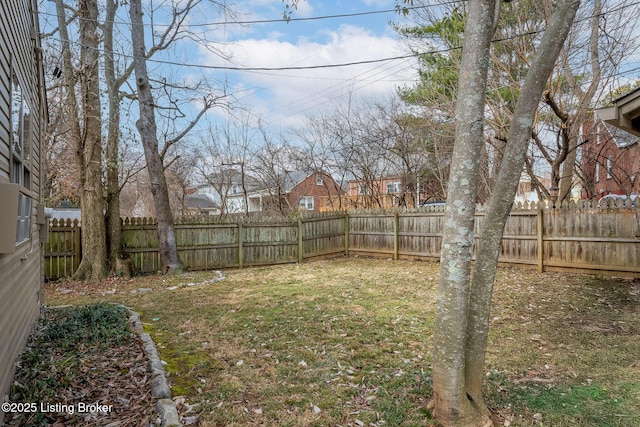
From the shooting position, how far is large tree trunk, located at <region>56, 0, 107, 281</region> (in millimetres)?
8422

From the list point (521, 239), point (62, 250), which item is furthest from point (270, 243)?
point (521, 239)

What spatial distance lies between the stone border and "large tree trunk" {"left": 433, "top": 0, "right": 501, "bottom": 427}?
1848 millimetres

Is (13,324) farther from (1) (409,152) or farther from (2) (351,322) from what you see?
(1) (409,152)

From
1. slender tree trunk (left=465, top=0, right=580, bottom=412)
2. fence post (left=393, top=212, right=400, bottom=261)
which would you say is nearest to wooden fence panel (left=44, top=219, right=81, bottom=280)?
fence post (left=393, top=212, right=400, bottom=261)

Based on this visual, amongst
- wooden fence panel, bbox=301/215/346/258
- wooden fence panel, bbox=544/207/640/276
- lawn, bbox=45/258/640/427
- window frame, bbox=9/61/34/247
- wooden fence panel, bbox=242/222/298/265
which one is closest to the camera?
lawn, bbox=45/258/640/427

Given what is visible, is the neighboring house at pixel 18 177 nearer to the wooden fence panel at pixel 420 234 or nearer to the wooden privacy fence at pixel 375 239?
the wooden privacy fence at pixel 375 239

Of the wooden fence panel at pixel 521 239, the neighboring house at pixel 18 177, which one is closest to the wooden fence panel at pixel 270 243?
the neighboring house at pixel 18 177

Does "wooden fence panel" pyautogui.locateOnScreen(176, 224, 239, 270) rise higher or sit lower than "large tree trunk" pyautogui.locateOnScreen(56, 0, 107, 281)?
lower

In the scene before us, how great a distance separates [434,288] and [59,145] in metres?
17.2

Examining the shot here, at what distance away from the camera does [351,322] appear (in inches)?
196

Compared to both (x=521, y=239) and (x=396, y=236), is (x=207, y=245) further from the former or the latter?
(x=521, y=239)

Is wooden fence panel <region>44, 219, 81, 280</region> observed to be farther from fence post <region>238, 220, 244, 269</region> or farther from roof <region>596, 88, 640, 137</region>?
roof <region>596, 88, 640, 137</region>

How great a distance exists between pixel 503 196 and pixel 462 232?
0.42 meters

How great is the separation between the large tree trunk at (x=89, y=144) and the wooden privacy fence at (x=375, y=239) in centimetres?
56
